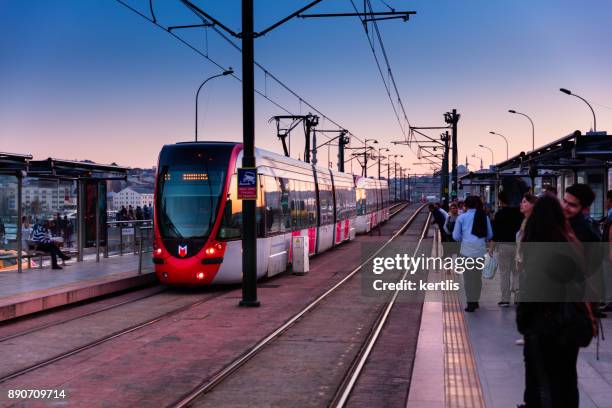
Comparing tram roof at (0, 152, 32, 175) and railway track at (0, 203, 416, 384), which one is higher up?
tram roof at (0, 152, 32, 175)

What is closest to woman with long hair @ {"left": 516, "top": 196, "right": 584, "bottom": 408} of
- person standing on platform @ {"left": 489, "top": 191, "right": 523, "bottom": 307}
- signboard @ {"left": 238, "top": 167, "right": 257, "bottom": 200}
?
person standing on platform @ {"left": 489, "top": 191, "right": 523, "bottom": 307}

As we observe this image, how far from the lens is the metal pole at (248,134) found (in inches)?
527

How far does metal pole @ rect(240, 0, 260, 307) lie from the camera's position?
13.4 meters

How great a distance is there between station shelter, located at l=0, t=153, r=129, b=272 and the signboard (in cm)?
527

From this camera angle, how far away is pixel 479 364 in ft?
26.2

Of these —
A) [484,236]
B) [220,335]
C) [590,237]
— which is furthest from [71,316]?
[590,237]

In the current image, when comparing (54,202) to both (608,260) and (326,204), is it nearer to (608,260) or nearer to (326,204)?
(326,204)

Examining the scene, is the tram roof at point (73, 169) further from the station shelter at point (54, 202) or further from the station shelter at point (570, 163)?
the station shelter at point (570, 163)

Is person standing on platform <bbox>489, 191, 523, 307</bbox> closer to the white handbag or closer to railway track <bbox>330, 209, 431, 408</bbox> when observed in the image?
the white handbag

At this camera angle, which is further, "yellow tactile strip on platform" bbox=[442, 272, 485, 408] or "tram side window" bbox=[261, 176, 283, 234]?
"tram side window" bbox=[261, 176, 283, 234]

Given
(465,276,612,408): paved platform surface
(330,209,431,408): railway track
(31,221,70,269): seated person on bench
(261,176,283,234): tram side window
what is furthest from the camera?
(31,221,70,269): seated person on bench

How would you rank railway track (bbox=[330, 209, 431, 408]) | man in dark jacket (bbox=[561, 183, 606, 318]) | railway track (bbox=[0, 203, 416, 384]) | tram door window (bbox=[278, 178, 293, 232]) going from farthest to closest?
tram door window (bbox=[278, 178, 293, 232]) → railway track (bbox=[0, 203, 416, 384]) → railway track (bbox=[330, 209, 431, 408]) → man in dark jacket (bbox=[561, 183, 606, 318])

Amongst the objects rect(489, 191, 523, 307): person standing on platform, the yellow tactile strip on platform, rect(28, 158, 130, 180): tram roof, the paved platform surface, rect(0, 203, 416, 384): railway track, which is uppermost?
rect(28, 158, 130, 180): tram roof

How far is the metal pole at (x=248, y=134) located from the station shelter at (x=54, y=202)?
210 inches
